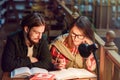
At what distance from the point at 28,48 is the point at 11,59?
168 mm

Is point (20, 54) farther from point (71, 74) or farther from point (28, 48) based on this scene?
point (71, 74)

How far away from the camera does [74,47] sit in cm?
242

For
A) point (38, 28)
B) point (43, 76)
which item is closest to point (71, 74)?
point (43, 76)

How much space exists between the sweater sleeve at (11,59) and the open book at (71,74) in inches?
10.8

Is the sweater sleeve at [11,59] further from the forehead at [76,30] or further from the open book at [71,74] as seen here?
the forehead at [76,30]

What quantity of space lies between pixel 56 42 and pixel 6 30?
5293mm

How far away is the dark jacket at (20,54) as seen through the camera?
7.63ft

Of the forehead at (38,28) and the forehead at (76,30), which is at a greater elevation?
the forehead at (38,28)

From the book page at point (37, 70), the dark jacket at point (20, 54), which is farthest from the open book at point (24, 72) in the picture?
the dark jacket at point (20, 54)

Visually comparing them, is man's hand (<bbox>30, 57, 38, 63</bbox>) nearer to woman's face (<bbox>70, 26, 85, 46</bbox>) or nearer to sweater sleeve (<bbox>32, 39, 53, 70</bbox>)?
sweater sleeve (<bbox>32, 39, 53, 70</bbox>)

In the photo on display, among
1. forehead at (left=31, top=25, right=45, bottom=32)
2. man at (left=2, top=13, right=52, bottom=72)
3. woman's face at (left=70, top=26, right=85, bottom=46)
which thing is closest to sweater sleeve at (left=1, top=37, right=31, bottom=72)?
man at (left=2, top=13, right=52, bottom=72)

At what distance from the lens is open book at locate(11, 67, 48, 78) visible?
2.10 metres

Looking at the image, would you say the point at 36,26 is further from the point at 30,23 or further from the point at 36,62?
the point at 36,62

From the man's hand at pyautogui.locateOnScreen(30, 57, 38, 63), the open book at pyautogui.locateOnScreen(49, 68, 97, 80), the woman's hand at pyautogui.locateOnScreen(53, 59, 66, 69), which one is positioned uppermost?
the man's hand at pyautogui.locateOnScreen(30, 57, 38, 63)
